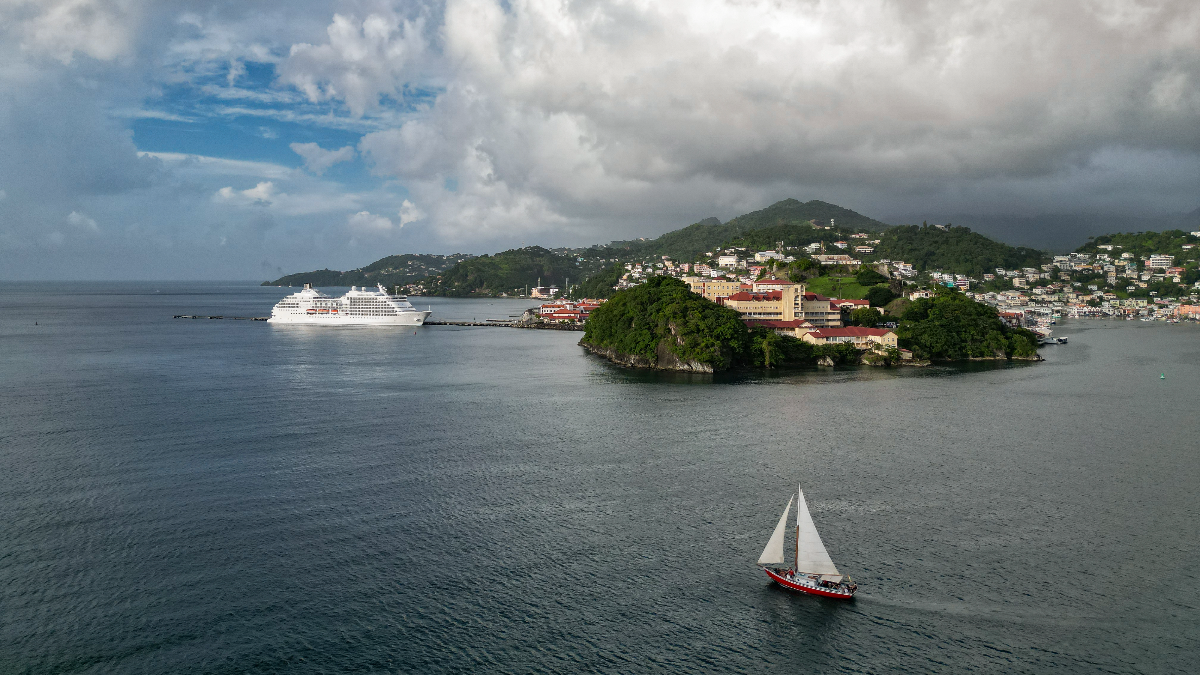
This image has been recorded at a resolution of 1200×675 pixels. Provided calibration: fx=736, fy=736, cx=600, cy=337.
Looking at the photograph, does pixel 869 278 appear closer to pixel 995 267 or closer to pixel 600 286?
pixel 600 286

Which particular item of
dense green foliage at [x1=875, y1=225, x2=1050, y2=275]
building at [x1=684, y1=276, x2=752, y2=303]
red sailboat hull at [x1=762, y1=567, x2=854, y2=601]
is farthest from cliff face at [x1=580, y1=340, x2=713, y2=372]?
dense green foliage at [x1=875, y1=225, x2=1050, y2=275]

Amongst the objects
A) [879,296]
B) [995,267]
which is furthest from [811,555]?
[995,267]

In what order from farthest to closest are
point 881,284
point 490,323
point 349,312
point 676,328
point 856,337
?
point 490,323, point 349,312, point 881,284, point 856,337, point 676,328

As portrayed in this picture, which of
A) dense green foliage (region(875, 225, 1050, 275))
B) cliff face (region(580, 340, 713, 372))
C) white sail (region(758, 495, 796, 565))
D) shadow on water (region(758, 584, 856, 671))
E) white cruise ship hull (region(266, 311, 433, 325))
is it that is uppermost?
dense green foliage (region(875, 225, 1050, 275))

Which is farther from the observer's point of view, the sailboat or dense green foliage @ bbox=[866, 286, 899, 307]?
dense green foliage @ bbox=[866, 286, 899, 307]

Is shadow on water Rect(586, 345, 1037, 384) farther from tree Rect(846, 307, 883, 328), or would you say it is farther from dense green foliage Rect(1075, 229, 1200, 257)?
dense green foliage Rect(1075, 229, 1200, 257)
